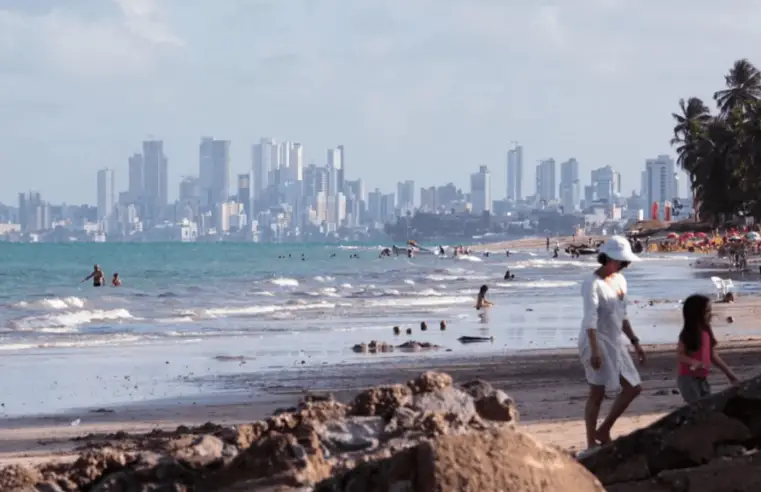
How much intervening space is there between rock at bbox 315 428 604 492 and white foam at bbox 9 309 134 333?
90.2ft

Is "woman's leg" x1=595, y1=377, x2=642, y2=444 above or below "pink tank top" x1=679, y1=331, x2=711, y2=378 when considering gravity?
below

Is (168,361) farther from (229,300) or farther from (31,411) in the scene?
(229,300)

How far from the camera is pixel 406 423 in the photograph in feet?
18.6

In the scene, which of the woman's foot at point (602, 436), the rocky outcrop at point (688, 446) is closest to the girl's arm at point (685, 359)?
the woman's foot at point (602, 436)

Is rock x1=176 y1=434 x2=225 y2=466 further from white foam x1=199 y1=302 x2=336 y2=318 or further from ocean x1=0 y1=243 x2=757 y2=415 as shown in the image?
white foam x1=199 y1=302 x2=336 y2=318

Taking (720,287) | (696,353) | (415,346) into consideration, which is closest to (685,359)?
(696,353)

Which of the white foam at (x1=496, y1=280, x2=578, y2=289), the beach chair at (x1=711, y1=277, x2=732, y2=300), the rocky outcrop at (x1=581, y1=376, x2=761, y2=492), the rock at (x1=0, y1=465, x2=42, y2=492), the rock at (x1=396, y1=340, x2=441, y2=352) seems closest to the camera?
the rock at (x1=0, y1=465, x2=42, y2=492)

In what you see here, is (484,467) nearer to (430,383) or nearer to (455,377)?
(430,383)

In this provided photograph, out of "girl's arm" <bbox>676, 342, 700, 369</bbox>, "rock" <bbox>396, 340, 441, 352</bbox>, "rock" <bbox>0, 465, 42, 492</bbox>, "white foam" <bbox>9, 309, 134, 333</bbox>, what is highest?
"girl's arm" <bbox>676, 342, 700, 369</bbox>

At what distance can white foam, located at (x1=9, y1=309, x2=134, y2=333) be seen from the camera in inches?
1283

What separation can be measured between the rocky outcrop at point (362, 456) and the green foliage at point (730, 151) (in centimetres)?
8122

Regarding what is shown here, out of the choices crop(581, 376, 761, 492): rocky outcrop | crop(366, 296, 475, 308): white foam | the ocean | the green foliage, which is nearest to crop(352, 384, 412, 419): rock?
Result: crop(581, 376, 761, 492): rocky outcrop

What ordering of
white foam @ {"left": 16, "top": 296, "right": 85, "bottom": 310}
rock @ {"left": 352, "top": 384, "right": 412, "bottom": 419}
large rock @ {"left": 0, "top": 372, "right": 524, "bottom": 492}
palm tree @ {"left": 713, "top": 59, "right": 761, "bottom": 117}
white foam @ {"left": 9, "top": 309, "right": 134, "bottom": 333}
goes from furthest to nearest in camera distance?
palm tree @ {"left": 713, "top": 59, "right": 761, "bottom": 117} < white foam @ {"left": 16, "top": 296, "right": 85, "bottom": 310} < white foam @ {"left": 9, "top": 309, "right": 134, "bottom": 333} < rock @ {"left": 352, "top": 384, "right": 412, "bottom": 419} < large rock @ {"left": 0, "top": 372, "right": 524, "bottom": 492}

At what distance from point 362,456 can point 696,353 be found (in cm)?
418
